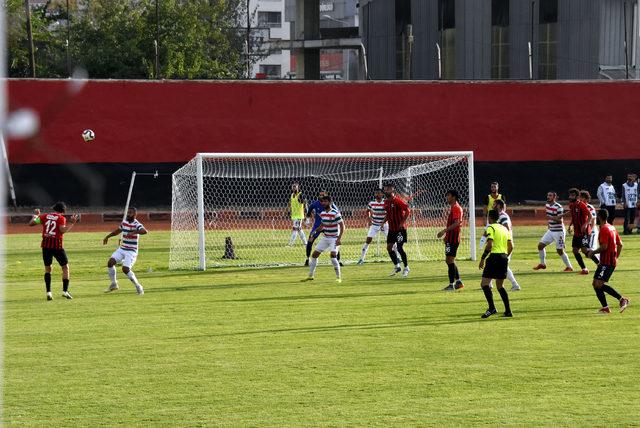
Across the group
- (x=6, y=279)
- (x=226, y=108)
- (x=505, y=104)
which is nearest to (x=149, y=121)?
(x=226, y=108)

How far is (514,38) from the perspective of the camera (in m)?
51.0

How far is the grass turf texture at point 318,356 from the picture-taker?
30.2ft

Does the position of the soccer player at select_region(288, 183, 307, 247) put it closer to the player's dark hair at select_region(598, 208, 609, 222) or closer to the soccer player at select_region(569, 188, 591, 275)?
the soccer player at select_region(569, 188, 591, 275)

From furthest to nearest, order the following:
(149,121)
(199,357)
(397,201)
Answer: (149,121)
(397,201)
(199,357)

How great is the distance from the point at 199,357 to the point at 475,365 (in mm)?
3452

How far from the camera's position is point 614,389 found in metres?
10.0

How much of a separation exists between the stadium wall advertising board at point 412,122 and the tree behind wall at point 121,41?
11.7 metres

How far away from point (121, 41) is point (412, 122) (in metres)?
19.3

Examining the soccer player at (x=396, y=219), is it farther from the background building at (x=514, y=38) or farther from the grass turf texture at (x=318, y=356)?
the background building at (x=514, y=38)

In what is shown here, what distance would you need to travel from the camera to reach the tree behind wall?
5066 cm

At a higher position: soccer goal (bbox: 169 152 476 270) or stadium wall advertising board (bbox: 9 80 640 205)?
stadium wall advertising board (bbox: 9 80 640 205)

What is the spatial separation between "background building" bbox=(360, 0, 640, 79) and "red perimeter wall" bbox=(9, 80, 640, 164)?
21.9 feet

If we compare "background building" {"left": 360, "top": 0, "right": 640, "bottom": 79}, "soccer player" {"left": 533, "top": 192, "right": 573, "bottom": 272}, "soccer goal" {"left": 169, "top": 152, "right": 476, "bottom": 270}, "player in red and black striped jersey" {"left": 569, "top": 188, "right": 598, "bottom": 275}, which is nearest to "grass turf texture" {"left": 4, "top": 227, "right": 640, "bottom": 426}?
"player in red and black striped jersey" {"left": 569, "top": 188, "right": 598, "bottom": 275}

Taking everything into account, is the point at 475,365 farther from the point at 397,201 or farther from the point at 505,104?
the point at 505,104
